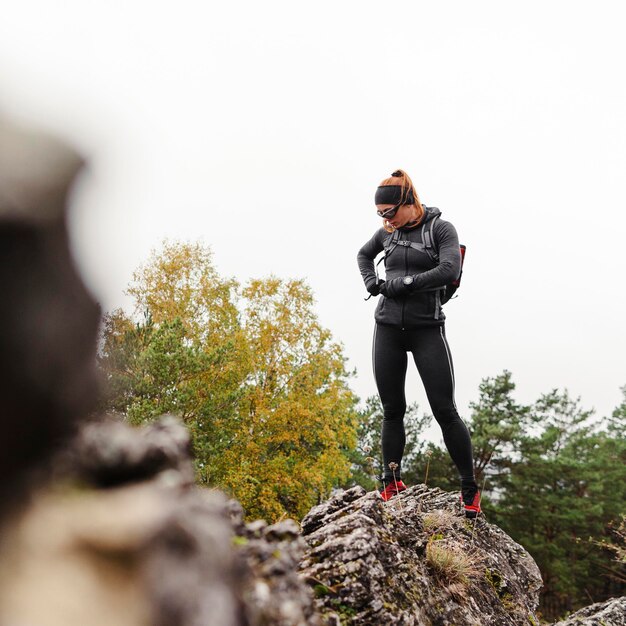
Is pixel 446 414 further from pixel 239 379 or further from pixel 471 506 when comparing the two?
pixel 239 379

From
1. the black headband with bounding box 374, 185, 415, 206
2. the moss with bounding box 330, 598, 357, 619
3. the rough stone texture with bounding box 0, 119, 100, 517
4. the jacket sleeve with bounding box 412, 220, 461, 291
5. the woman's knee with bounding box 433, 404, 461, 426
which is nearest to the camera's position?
the rough stone texture with bounding box 0, 119, 100, 517

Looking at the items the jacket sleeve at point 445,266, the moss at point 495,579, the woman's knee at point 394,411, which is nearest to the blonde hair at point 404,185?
the jacket sleeve at point 445,266

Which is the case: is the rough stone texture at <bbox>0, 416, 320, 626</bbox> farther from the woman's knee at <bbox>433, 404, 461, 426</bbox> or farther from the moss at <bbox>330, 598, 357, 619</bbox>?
the woman's knee at <bbox>433, 404, 461, 426</bbox>

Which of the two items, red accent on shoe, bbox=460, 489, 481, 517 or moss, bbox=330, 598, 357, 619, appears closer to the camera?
moss, bbox=330, 598, 357, 619

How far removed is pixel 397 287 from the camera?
461cm

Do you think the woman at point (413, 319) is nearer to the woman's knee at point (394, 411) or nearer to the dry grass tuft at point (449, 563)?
the woman's knee at point (394, 411)

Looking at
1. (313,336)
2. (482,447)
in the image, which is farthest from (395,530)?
(482,447)

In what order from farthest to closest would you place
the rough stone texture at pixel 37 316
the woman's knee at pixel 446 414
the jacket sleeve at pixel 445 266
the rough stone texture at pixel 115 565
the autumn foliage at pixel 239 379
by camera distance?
the autumn foliage at pixel 239 379, the woman's knee at pixel 446 414, the jacket sleeve at pixel 445 266, the rough stone texture at pixel 37 316, the rough stone texture at pixel 115 565

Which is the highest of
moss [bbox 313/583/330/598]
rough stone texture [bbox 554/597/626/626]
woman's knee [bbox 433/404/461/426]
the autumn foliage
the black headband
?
the autumn foliage

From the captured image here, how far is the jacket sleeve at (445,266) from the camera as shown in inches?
176

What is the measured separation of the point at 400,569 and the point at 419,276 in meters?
2.25

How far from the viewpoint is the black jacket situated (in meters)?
4.50

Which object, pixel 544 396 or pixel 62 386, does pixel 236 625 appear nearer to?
pixel 62 386

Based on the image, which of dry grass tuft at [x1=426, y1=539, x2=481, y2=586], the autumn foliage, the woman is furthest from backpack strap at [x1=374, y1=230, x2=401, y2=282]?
the autumn foliage
